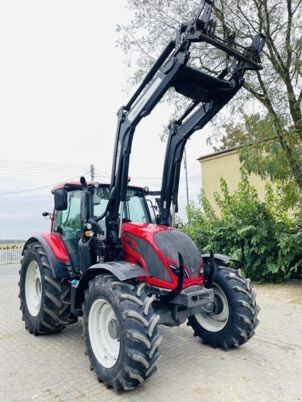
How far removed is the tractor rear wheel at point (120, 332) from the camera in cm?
335

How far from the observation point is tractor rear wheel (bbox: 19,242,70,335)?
4.93 meters

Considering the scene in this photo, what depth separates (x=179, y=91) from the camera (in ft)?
14.3

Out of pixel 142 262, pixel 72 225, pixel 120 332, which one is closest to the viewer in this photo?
pixel 120 332

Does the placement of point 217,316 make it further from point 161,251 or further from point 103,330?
point 103,330

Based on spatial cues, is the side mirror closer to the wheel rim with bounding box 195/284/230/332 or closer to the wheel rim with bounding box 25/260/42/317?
the wheel rim with bounding box 25/260/42/317

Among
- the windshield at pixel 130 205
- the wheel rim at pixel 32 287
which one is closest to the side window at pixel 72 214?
the windshield at pixel 130 205

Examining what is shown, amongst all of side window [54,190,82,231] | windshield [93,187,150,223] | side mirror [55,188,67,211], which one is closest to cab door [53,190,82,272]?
side window [54,190,82,231]

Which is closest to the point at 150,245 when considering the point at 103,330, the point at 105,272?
the point at 105,272

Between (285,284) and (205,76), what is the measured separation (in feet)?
21.9

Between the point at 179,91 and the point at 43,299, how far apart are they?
3.25m

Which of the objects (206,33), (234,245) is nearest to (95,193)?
(206,33)

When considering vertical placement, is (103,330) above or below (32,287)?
below

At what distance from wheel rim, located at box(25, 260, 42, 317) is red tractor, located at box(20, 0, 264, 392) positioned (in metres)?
0.05

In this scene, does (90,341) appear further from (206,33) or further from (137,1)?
(137,1)
